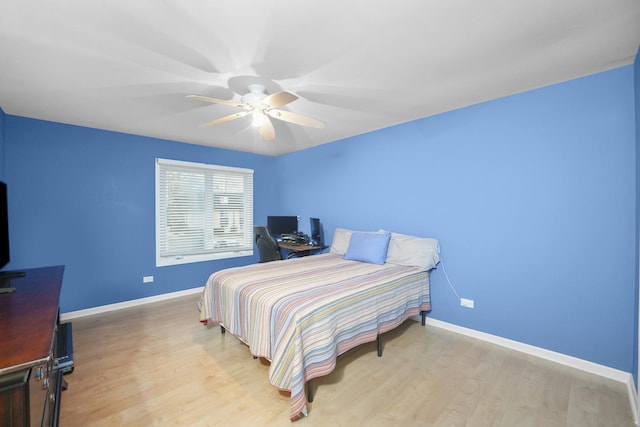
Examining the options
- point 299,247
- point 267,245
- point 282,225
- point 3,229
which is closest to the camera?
point 3,229

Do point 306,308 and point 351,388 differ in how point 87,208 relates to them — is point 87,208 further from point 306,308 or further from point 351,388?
point 351,388

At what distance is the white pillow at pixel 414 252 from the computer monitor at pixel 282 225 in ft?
7.08

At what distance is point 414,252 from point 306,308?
1740mm

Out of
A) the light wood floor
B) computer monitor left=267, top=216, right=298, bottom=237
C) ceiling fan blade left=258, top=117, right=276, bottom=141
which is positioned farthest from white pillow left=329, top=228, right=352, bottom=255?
ceiling fan blade left=258, top=117, right=276, bottom=141

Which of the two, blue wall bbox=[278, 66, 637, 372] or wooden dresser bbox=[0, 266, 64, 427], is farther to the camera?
blue wall bbox=[278, 66, 637, 372]

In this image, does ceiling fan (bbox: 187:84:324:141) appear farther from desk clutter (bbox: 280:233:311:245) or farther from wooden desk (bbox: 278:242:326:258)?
desk clutter (bbox: 280:233:311:245)

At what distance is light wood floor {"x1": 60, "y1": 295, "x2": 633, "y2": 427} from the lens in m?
1.75

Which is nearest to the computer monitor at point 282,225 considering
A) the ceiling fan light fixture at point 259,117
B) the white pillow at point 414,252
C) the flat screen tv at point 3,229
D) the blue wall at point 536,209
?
the blue wall at point 536,209

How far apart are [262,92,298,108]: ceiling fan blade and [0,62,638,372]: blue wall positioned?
1959 millimetres

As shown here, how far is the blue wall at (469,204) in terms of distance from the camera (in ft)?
7.07

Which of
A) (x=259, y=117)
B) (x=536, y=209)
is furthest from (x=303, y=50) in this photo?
(x=536, y=209)

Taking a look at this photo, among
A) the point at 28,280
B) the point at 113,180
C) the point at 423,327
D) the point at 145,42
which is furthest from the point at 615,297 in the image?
the point at 113,180

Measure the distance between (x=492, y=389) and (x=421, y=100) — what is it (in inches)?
104

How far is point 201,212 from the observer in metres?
4.49
